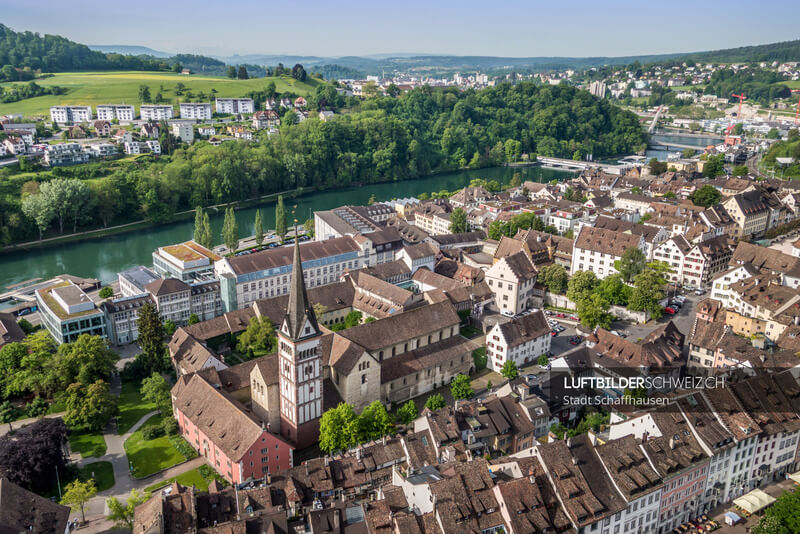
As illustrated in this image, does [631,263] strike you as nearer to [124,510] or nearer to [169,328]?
[169,328]

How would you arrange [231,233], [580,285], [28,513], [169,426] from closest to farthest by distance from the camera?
[28,513] → [169,426] → [580,285] → [231,233]

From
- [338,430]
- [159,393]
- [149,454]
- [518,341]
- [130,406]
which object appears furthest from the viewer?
[518,341]

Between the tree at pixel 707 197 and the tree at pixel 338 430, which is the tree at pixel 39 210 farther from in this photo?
the tree at pixel 707 197

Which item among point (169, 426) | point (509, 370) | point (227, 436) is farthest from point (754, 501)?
point (169, 426)

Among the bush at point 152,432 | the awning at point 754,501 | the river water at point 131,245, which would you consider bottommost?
the river water at point 131,245

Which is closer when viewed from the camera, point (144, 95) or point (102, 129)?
point (102, 129)

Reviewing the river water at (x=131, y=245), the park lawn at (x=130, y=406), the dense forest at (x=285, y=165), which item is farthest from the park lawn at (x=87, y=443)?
the dense forest at (x=285, y=165)
